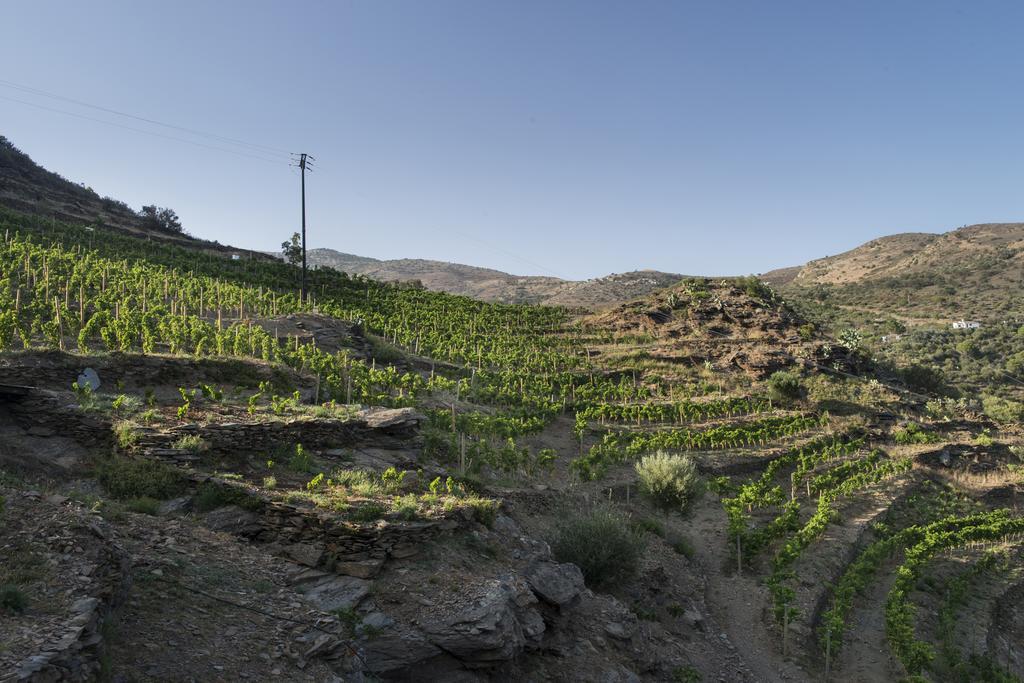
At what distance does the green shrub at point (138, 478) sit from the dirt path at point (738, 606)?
1513 centimetres

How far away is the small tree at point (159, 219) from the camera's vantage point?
71.2 m

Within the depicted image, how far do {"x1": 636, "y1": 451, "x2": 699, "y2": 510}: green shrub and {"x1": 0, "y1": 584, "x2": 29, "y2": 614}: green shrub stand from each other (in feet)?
67.2

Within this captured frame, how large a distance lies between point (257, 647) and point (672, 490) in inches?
724

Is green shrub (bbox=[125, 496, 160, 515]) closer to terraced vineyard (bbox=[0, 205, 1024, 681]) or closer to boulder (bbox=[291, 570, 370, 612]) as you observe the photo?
terraced vineyard (bbox=[0, 205, 1024, 681])

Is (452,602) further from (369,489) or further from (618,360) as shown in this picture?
(618,360)

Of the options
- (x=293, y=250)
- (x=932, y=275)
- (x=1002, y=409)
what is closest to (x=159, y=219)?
(x=293, y=250)

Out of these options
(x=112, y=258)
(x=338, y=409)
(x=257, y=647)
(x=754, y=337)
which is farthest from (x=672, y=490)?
(x=112, y=258)

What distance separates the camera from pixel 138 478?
12055mm

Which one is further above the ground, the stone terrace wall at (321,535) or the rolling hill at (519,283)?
the rolling hill at (519,283)

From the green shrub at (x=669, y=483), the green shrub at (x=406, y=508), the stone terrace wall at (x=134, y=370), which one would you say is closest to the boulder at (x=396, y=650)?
the green shrub at (x=406, y=508)

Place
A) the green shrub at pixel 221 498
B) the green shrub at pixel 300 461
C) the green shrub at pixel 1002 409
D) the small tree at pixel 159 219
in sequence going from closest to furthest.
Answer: the green shrub at pixel 221 498
the green shrub at pixel 300 461
the green shrub at pixel 1002 409
the small tree at pixel 159 219

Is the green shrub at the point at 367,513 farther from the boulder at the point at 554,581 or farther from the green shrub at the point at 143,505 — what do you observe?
the green shrub at the point at 143,505

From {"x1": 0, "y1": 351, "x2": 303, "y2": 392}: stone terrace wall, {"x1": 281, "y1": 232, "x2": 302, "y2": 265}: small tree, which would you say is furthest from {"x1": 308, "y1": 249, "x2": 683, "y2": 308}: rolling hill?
{"x1": 0, "y1": 351, "x2": 303, "y2": 392}: stone terrace wall

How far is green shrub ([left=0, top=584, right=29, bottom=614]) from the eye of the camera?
22.5 ft
